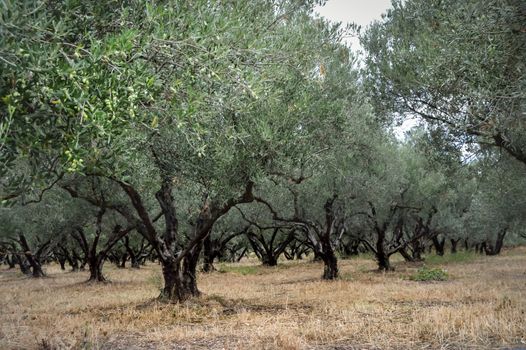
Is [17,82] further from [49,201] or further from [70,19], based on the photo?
[49,201]


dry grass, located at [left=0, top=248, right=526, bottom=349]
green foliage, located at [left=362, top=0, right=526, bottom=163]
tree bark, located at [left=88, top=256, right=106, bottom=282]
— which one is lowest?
dry grass, located at [left=0, top=248, right=526, bottom=349]

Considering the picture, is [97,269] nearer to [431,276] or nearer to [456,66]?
[431,276]

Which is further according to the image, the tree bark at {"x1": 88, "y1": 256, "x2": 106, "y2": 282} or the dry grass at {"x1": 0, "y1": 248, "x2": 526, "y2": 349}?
the tree bark at {"x1": 88, "y1": 256, "x2": 106, "y2": 282}

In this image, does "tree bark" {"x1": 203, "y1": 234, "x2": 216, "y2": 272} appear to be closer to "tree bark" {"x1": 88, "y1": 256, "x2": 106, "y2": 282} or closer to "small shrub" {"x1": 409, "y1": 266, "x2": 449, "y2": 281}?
"tree bark" {"x1": 88, "y1": 256, "x2": 106, "y2": 282}

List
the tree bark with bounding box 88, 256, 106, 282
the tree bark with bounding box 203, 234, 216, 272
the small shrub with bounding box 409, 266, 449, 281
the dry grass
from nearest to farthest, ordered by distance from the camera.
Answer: the dry grass
the small shrub with bounding box 409, 266, 449, 281
the tree bark with bounding box 88, 256, 106, 282
the tree bark with bounding box 203, 234, 216, 272

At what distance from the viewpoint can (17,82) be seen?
5422 mm

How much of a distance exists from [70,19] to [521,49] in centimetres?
848

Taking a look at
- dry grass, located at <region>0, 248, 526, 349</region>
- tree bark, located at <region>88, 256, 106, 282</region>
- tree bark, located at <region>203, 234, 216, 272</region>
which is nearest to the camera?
dry grass, located at <region>0, 248, 526, 349</region>

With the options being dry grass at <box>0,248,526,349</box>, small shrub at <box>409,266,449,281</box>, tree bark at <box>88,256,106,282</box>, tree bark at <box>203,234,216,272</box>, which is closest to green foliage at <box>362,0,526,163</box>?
dry grass at <box>0,248,526,349</box>

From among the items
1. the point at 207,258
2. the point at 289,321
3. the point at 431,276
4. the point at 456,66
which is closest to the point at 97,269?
the point at 207,258

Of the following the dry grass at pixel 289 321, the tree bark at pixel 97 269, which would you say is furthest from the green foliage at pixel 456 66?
the tree bark at pixel 97 269

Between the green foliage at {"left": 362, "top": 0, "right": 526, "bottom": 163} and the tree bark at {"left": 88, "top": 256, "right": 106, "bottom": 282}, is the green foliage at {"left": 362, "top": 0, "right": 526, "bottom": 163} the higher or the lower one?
the higher one

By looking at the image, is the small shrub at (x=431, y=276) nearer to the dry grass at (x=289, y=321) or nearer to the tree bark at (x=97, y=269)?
the dry grass at (x=289, y=321)

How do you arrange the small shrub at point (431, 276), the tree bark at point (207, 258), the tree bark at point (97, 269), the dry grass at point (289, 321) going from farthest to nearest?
the tree bark at point (207, 258) → the tree bark at point (97, 269) → the small shrub at point (431, 276) → the dry grass at point (289, 321)
